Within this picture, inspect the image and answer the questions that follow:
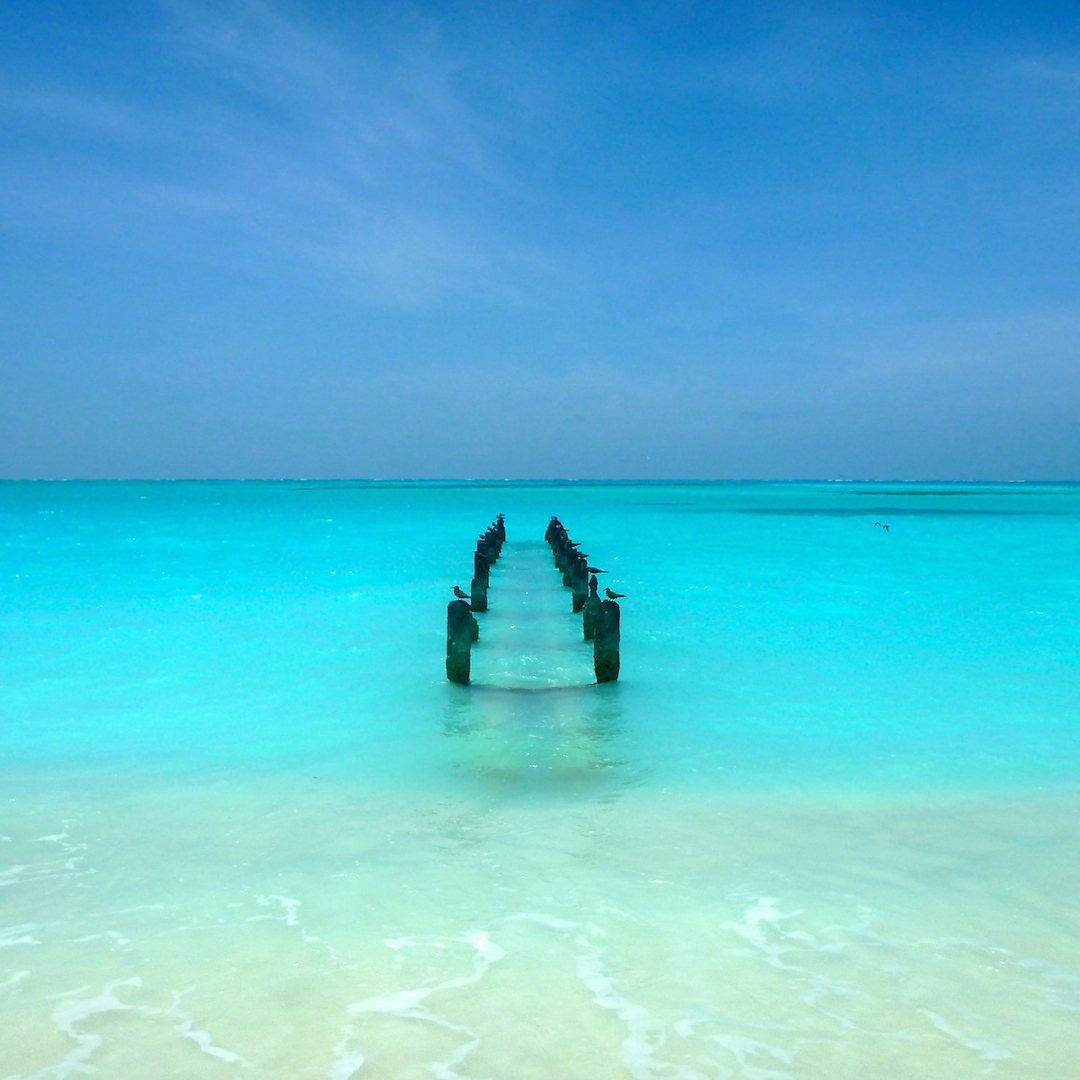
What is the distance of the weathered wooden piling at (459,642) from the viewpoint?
10172mm

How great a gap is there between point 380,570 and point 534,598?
7.47 metres

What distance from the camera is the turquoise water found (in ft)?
12.6

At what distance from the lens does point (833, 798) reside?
699cm

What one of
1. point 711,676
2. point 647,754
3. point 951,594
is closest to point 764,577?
point 951,594

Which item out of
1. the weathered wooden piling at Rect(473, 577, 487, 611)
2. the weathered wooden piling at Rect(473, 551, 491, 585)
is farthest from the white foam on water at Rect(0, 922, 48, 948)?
the weathered wooden piling at Rect(473, 551, 491, 585)

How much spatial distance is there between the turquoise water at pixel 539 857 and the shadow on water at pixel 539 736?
0.05 meters

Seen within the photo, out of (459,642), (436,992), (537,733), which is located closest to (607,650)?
(459,642)

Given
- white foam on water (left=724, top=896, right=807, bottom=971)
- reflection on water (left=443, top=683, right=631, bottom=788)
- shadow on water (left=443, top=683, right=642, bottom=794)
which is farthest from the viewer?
reflection on water (left=443, top=683, right=631, bottom=788)

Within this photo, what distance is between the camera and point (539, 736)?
27.7ft

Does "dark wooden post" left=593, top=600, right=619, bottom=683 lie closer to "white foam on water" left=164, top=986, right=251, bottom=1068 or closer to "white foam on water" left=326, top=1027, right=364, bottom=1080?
"white foam on water" left=164, top=986, right=251, bottom=1068

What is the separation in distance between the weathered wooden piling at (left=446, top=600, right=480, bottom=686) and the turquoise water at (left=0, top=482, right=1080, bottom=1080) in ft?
1.11

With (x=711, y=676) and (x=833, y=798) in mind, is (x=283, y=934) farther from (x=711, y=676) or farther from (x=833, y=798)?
(x=711, y=676)

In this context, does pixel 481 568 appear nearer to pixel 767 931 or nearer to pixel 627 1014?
pixel 767 931

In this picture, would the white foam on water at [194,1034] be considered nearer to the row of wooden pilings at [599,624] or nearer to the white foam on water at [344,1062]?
the white foam on water at [344,1062]
